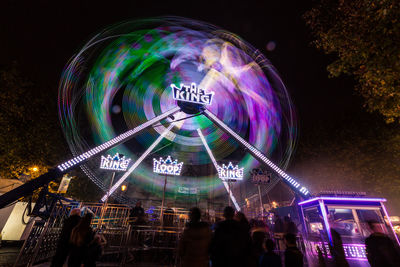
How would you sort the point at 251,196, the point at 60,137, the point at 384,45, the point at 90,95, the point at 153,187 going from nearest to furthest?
the point at 384,45 → the point at 90,95 → the point at 60,137 → the point at 153,187 → the point at 251,196

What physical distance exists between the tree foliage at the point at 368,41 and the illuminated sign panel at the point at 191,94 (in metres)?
11.8

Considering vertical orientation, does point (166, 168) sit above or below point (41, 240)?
above

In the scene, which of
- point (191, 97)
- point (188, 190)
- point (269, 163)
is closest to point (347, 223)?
point (269, 163)

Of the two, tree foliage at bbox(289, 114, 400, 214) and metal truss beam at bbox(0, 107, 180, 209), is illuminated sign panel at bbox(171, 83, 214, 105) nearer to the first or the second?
metal truss beam at bbox(0, 107, 180, 209)

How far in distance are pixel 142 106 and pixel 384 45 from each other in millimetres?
22416

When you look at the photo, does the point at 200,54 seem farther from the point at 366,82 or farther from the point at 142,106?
the point at 366,82

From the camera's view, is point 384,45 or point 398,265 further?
point 384,45

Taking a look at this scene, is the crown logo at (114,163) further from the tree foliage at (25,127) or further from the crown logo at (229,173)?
the crown logo at (229,173)

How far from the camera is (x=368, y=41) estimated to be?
979 cm

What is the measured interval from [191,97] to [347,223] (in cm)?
1670

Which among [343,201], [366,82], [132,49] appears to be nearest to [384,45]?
[366,82]

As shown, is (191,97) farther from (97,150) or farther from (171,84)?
(97,150)

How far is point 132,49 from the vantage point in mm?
20375

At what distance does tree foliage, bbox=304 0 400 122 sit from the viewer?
8.99 meters
